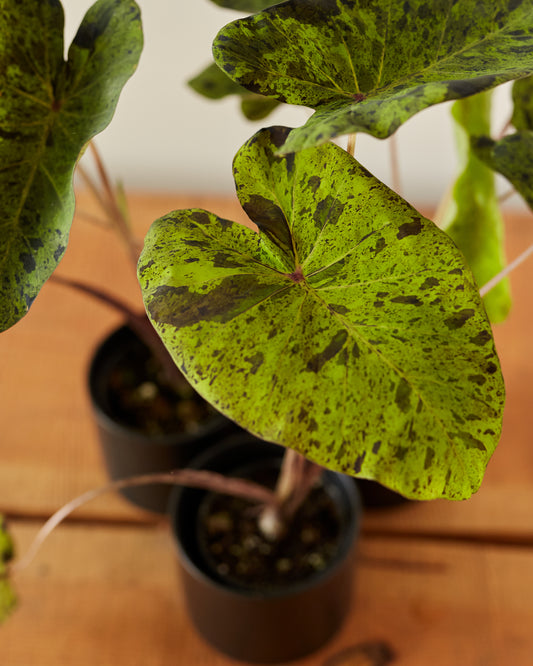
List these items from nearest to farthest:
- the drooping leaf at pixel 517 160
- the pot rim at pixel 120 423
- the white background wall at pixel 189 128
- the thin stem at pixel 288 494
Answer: the drooping leaf at pixel 517 160 < the thin stem at pixel 288 494 < the pot rim at pixel 120 423 < the white background wall at pixel 189 128

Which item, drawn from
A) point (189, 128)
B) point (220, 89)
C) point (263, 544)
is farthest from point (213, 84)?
point (189, 128)

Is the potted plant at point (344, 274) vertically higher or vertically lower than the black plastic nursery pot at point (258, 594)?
higher

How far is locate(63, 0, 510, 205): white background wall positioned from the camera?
3.14ft

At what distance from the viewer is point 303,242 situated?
39 centimetres

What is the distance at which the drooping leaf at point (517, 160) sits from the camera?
0.44m

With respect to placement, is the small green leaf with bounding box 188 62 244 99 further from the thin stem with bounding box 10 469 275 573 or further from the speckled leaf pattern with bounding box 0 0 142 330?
the thin stem with bounding box 10 469 275 573

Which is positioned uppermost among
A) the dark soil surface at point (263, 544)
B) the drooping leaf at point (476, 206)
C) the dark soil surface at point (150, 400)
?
the drooping leaf at point (476, 206)

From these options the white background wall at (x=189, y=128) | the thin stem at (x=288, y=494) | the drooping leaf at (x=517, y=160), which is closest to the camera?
the drooping leaf at (x=517, y=160)

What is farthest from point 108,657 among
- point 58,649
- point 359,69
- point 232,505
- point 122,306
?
point 359,69

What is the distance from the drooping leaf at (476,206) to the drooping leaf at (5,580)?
410mm

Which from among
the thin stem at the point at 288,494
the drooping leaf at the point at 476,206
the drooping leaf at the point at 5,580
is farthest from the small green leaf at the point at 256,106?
the drooping leaf at the point at 5,580

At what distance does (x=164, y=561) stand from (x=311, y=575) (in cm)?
18

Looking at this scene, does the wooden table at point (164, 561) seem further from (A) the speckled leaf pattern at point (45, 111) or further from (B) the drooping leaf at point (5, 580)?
(A) the speckled leaf pattern at point (45, 111)

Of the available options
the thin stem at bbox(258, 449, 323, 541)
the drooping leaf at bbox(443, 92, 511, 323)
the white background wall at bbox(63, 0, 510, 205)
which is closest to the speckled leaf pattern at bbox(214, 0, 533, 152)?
the drooping leaf at bbox(443, 92, 511, 323)
